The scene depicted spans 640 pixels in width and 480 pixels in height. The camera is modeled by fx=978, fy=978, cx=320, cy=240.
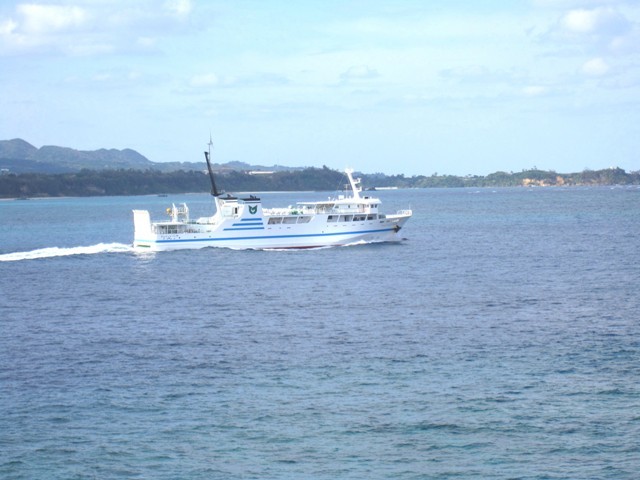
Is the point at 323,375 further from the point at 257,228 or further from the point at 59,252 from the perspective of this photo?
the point at 59,252

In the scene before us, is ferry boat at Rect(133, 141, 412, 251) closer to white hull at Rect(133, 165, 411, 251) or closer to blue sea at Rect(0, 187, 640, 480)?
white hull at Rect(133, 165, 411, 251)

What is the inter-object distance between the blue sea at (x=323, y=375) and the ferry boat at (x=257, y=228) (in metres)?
19.5

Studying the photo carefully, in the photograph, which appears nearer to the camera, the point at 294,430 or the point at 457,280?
the point at 294,430

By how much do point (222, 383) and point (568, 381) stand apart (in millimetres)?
12780

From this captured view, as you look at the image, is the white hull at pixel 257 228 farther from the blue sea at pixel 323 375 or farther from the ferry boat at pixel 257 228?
the blue sea at pixel 323 375

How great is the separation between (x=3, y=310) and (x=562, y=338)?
1237 inches

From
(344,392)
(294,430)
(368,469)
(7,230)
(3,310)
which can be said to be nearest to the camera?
(368,469)

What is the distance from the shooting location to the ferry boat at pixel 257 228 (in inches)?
3639

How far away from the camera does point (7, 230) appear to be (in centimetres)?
14488

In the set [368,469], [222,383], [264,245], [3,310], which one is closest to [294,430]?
[368,469]

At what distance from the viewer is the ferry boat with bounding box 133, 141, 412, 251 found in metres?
92.4

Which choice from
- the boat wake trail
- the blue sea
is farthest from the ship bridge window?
the blue sea

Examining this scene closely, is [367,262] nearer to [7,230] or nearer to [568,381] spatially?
[568,381]

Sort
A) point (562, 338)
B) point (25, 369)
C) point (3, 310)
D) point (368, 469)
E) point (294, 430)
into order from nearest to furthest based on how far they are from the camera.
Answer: point (368, 469), point (294, 430), point (25, 369), point (562, 338), point (3, 310)
